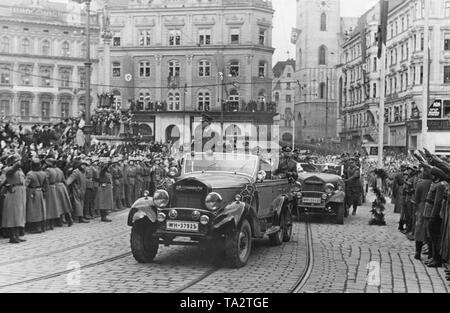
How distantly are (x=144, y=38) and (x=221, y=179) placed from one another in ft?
175

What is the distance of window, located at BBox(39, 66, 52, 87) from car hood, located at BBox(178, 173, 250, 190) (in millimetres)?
57375

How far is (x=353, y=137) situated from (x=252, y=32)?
45.9 feet

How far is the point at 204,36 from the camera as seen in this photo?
60.4 metres

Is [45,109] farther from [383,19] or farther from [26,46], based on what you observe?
[383,19]

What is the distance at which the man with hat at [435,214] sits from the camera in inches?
422

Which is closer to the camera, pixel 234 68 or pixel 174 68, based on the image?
pixel 234 68

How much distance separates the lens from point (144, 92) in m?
64.1

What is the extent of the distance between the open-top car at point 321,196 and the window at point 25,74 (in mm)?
51650

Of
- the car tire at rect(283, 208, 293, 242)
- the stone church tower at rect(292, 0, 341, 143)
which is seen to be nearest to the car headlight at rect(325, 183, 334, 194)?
the car tire at rect(283, 208, 293, 242)

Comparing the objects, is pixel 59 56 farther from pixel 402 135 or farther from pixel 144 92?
pixel 402 135

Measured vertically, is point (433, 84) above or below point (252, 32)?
below

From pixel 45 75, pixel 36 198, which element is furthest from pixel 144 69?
pixel 36 198

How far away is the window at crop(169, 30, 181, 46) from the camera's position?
2444 inches

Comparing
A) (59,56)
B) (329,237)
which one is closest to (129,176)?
(329,237)
